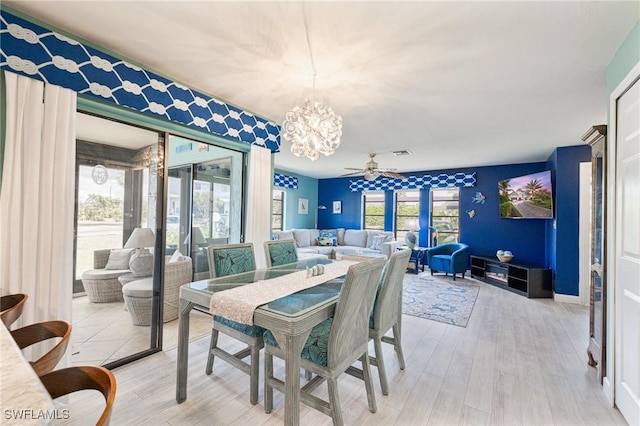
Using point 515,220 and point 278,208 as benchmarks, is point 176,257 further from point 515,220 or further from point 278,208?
point 515,220

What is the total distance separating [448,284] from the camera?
5293 mm

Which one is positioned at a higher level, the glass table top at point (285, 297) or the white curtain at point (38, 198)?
the white curtain at point (38, 198)

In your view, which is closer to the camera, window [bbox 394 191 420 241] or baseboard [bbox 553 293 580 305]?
baseboard [bbox 553 293 580 305]

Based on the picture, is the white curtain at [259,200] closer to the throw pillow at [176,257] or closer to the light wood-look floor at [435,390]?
the throw pillow at [176,257]

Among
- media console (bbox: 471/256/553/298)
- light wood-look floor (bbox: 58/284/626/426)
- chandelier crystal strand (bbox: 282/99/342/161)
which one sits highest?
chandelier crystal strand (bbox: 282/99/342/161)

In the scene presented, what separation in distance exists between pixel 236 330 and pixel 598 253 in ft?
9.75

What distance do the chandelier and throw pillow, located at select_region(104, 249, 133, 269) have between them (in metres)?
1.82

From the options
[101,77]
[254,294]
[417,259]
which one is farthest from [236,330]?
[417,259]

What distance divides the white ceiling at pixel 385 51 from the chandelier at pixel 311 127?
1.15 ft

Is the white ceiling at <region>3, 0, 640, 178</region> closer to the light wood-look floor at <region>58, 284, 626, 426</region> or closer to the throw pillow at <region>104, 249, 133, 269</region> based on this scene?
the throw pillow at <region>104, 249, 133, 269</region>

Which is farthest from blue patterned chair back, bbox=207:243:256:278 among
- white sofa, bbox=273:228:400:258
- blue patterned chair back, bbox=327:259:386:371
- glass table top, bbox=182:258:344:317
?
white sofa, bbox=273:228:400:258

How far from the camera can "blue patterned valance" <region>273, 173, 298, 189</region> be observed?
6.89 metres

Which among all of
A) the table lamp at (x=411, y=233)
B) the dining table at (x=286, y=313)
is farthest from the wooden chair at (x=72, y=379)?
the table lamp at (x=411, y=233)

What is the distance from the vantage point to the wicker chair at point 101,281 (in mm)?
2311
